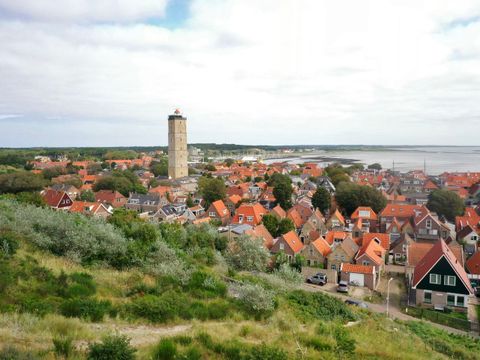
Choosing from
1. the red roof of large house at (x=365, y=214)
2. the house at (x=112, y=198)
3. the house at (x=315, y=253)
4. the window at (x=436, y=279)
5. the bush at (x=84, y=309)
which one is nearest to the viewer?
the bush at (x=84, y=309)

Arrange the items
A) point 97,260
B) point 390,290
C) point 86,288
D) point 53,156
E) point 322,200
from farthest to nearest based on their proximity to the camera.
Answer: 1. point 53,156
2. point 322,200
3. point 390,290
4. point 97,260
5. point 86,288

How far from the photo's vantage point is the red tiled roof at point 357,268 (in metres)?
28.3

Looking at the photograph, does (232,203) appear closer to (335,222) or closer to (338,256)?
(335,222)

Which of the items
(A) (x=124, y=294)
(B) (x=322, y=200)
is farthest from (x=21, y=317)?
(B) (x=322, y=200)

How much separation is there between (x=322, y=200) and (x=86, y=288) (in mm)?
44744

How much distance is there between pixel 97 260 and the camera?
13.6m

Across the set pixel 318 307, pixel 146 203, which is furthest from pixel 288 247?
pixel 146 203

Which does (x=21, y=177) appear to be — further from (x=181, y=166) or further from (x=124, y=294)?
(x=124, y=294)

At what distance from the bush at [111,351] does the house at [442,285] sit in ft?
78.2

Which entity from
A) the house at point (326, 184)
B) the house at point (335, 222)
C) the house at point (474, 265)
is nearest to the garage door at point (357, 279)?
the house at point (474, 265)

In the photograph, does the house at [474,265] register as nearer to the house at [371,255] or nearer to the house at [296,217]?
the house at [371,255]

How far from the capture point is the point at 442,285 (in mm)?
24547

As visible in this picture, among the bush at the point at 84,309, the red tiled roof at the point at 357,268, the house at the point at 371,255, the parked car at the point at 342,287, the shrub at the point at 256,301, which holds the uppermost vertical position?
the bush at the point at 84,309

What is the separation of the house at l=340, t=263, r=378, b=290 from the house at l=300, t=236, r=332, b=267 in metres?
3.03
